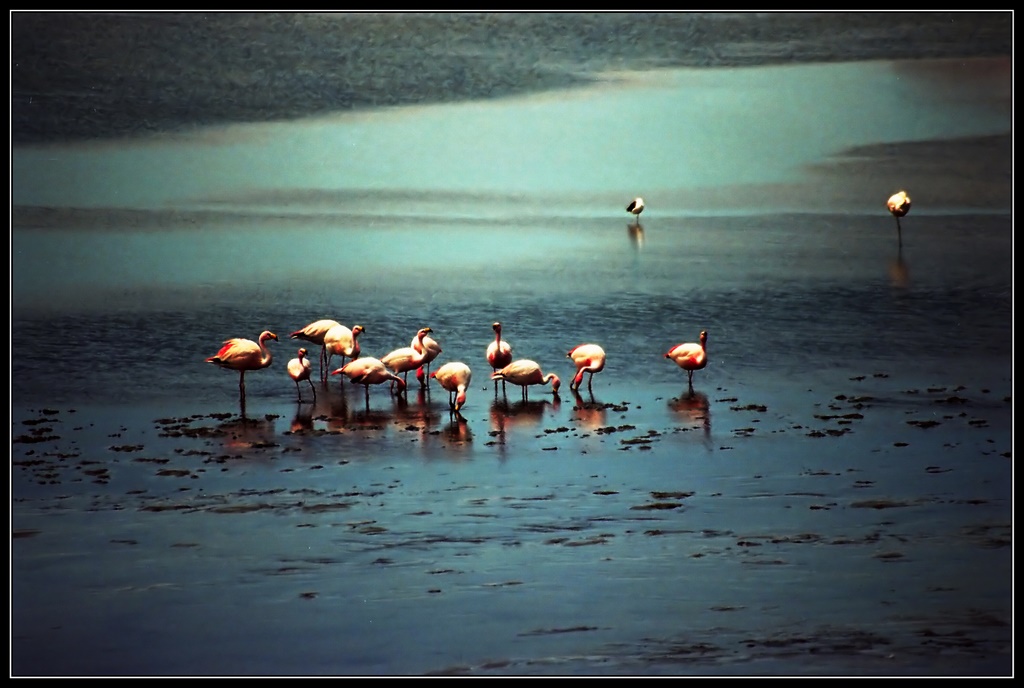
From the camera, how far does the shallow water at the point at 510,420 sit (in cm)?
501

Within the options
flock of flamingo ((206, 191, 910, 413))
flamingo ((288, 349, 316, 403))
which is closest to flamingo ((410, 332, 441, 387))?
flock of flamingo ((206, 191, 910, 413))

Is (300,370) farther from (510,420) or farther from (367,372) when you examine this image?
(510,420)

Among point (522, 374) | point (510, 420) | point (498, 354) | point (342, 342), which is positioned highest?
point (342, 342)

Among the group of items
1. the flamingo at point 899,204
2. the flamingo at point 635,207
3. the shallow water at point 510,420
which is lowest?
the shallow water at point 510,420

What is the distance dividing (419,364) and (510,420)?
775mm

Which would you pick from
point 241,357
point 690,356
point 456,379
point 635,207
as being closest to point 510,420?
point 456,379

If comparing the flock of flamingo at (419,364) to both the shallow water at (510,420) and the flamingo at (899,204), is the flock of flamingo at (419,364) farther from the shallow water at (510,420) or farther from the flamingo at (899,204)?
the flamingo at (899,204)

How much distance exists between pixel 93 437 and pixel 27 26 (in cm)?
294

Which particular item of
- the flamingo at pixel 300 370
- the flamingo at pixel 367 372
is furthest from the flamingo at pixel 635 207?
the flamingo at pixel 367 372

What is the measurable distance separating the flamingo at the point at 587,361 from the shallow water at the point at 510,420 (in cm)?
15

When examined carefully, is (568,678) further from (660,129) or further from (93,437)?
(660,129)

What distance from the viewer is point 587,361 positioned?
7.98m

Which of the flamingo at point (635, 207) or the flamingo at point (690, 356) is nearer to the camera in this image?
the flamingo at point (690, 356)

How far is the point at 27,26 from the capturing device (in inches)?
336
